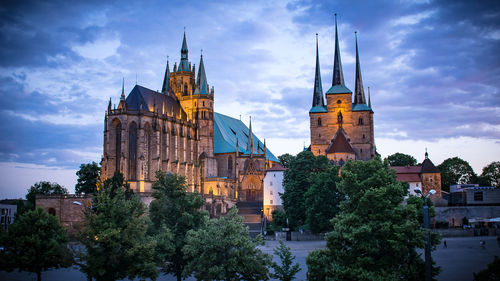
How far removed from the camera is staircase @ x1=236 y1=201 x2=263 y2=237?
70.1 m

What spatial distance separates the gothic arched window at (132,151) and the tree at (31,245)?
41.2 meters

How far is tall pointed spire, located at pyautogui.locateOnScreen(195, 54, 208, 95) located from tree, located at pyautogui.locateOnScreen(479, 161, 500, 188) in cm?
6028

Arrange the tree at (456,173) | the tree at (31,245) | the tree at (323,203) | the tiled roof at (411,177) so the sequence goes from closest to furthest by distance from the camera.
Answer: the tree at (31,245) < the tree at (323,203) < the tiled roof at (411,177) < the tree at (456,173)

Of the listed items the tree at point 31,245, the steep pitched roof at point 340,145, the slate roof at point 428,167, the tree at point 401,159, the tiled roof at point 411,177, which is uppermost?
the steep pitched roof at point 340,145

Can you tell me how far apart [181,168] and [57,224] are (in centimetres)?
5012

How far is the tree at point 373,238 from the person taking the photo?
2259cm

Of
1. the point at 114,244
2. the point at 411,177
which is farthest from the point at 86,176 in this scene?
the point at 114,244

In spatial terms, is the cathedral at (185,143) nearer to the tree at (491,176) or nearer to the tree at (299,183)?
the tree at (299,183)

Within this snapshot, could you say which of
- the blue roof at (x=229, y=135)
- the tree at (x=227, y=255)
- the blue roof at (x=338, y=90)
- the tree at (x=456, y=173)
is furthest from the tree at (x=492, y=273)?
the tree at (x=456, y=173)

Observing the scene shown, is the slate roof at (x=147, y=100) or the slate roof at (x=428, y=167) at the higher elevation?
the slate roof at (x=147, y=100)

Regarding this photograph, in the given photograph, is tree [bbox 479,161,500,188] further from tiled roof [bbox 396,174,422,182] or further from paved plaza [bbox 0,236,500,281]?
paved plaza [bbox 0,236,500,281]

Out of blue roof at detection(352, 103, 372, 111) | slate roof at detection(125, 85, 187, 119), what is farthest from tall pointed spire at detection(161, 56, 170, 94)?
blue roof at detection(352, 103, 372, 111)

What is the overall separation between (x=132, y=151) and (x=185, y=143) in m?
12.3

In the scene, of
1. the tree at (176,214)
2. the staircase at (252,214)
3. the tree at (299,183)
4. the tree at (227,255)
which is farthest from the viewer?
the staircase at (252,214)
